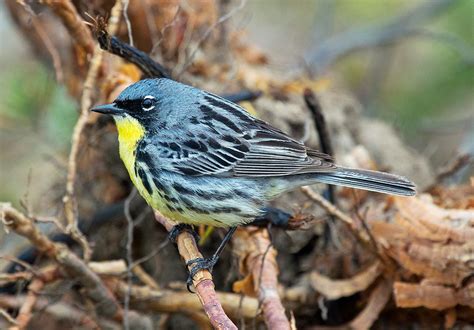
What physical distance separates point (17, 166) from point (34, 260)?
239 centimetres

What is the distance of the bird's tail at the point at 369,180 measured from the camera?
14.2 feet

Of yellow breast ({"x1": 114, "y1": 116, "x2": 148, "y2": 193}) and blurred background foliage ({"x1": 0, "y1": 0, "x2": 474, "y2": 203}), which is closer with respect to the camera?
yellow breast ({"x1": 114, "y1": 116, "x2": 148, "y2": 193})

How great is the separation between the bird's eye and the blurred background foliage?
3.93 ft

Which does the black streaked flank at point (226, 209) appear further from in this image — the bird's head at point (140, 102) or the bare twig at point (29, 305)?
the bare twig at point (29, 305)

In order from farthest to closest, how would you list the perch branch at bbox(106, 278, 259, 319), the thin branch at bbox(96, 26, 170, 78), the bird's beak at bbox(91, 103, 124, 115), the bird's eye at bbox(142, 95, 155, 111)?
the perch branch at bbox(106, 278, 259, 319)
the bird's eye at bbox(142, 95, 155, 111)
the bird's beak at bbox(91, 103, 124, 115)
the thin branch at bbox(96, 26, 170, 78)

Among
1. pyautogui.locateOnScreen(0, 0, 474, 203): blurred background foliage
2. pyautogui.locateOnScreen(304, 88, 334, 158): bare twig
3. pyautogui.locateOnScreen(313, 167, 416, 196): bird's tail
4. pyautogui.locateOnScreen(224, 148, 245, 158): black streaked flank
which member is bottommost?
pyautogui.locateOnScreen(224, 148, 245, 158): black streaked flank

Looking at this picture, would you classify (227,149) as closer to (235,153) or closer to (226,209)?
(235,153)

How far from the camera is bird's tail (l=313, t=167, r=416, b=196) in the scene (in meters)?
4.33

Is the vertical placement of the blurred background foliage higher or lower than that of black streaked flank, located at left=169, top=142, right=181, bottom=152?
higher

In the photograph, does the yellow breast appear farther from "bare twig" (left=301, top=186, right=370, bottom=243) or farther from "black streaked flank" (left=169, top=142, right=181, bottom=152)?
"bare twig" (left=301, top=186, right=370, bottom=243)

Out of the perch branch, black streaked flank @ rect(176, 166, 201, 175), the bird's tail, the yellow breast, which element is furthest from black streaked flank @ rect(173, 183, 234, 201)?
the perch branch

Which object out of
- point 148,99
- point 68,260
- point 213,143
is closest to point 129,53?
point 148,99

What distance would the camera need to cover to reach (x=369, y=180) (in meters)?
4.40

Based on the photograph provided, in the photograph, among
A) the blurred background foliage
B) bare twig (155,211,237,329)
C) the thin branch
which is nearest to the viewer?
bare twig (155,211,237,329)
